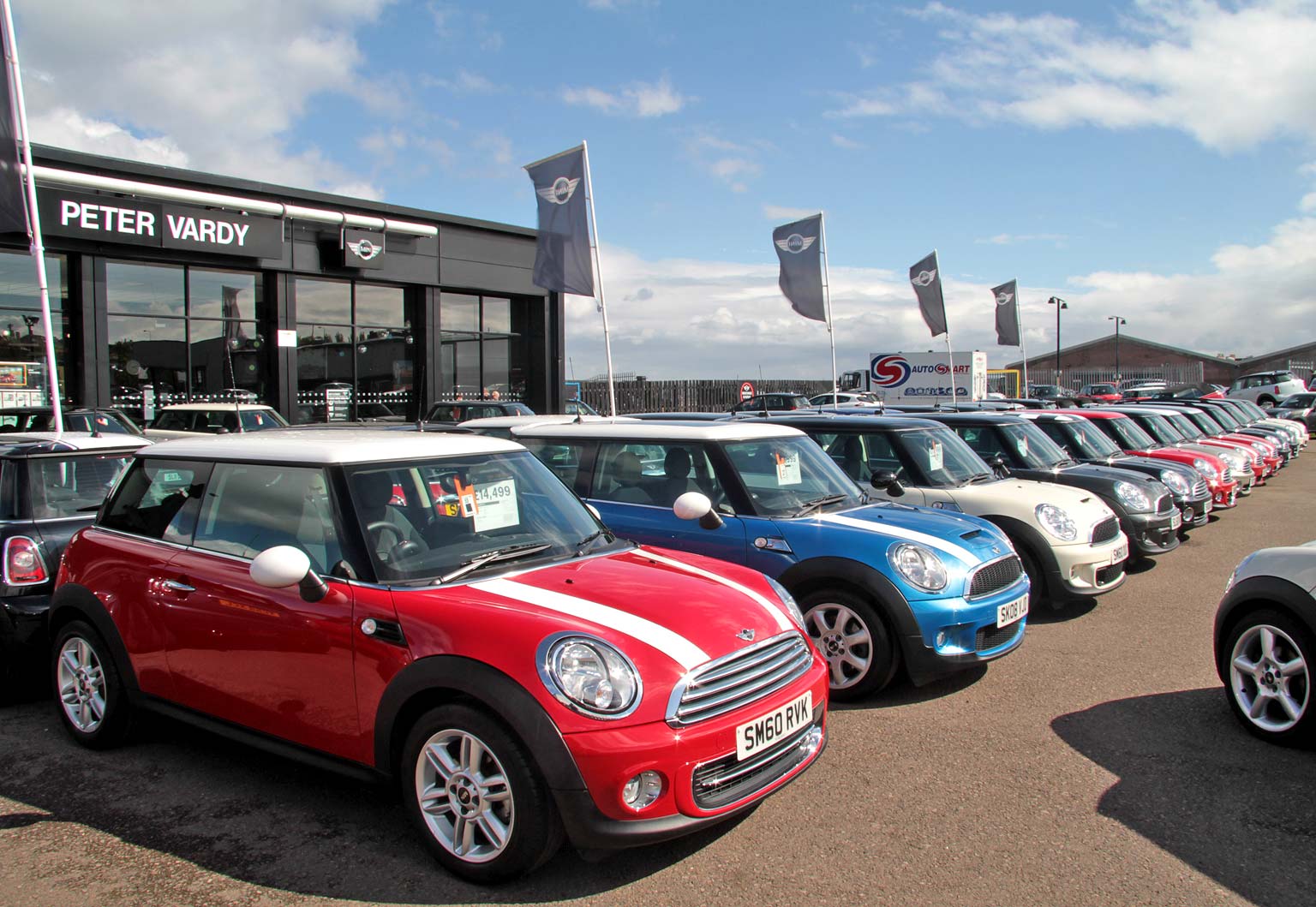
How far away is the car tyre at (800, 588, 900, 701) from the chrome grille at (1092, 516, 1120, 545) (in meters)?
3.05

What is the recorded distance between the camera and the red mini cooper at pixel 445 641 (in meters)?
3.12

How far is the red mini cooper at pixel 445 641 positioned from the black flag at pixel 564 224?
313 inches

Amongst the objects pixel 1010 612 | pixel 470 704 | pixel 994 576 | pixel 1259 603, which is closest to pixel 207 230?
pixel 994 576

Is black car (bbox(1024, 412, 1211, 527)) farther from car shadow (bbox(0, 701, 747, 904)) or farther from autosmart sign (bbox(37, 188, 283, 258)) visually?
autosmart sign (bbox(37, 188, 283, 258))

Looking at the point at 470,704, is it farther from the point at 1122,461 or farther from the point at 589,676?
the point at 1122,461

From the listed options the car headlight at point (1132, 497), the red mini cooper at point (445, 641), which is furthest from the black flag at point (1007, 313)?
the red mini cooper at point (445, 641)

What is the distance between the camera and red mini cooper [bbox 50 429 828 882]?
3.12m

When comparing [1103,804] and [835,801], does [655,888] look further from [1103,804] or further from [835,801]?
[1103,804]

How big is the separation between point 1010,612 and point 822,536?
1.23 m

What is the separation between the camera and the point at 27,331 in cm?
1867

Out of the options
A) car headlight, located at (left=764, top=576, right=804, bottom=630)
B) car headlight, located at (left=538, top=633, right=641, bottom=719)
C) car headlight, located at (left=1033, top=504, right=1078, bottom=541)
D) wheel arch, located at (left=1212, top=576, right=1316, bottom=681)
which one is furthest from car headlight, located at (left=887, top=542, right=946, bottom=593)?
car headlight, located at (left=538, top=633, right=641, bottom=719)

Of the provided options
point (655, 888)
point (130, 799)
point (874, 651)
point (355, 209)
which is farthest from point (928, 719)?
point (355, 209)

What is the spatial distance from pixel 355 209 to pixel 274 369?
478 cm

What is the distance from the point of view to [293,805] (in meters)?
4.01
